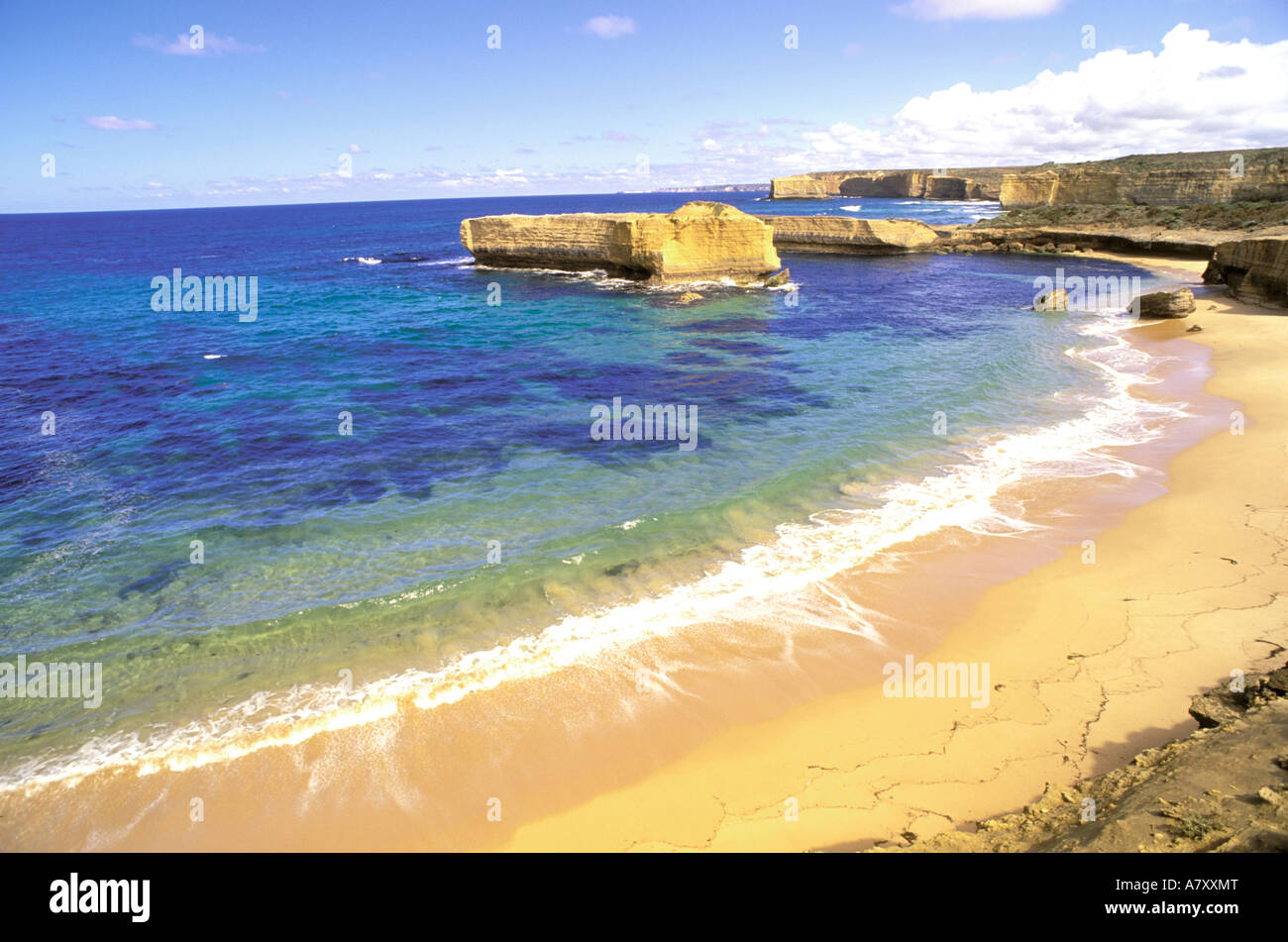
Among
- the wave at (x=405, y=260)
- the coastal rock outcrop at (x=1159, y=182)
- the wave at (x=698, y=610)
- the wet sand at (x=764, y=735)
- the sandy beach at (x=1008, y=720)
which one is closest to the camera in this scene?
the sandy beach at (x=1008, y=720)

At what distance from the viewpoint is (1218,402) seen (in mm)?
17906

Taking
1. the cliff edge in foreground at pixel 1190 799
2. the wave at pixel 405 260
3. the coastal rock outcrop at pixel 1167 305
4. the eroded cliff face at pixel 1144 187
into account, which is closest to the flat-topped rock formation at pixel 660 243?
the wave at pixel 405 260

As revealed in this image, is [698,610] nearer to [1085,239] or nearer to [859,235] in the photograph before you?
[859,235]

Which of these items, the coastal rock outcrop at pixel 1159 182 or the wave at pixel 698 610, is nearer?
the wave at pixel 698 610

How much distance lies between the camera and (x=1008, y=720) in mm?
6996

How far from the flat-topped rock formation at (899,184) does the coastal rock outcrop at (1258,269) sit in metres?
121

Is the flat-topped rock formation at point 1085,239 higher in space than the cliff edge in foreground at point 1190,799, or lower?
higher

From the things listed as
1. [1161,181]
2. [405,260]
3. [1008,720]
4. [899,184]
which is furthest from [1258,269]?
[899,184]

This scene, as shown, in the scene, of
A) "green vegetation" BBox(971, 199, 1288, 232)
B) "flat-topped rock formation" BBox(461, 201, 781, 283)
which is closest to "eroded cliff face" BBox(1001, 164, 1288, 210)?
"green vegetation" BBox(971, 199, 1288, 232)

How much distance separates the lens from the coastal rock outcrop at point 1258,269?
91.8ft

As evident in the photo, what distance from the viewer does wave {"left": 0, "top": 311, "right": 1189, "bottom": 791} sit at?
22.8 feet

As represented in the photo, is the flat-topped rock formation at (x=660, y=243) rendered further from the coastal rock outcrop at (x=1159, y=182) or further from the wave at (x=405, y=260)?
the coastal rock outcrop at (x=1159, y=182)

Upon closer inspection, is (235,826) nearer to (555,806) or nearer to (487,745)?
(487,745)
